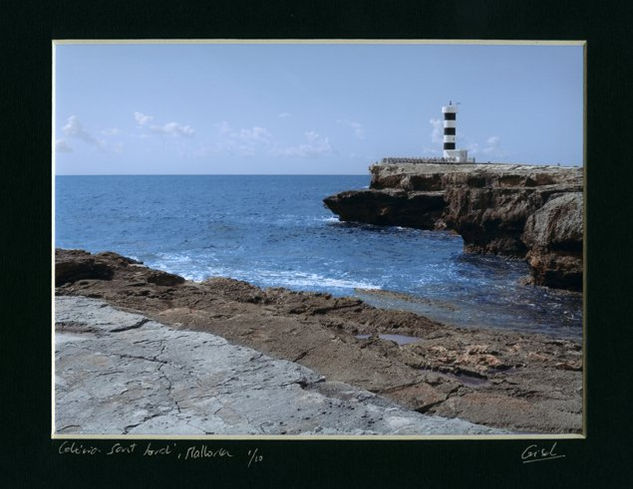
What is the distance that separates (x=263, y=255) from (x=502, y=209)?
5.61 m

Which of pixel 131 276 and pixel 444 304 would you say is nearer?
pixel 444 304

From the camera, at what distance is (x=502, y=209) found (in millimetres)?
9898

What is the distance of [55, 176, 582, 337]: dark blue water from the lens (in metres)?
5.77

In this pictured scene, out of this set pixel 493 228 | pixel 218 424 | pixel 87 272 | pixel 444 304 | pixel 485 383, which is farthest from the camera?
pixel 493 228

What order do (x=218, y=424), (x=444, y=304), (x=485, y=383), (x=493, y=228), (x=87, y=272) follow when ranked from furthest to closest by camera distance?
(x=493, y=228), (x=87, y=272), (x=444, y=304), (x=485, y=383), (x=218, y=424)

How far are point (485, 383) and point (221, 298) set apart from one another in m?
2.89
